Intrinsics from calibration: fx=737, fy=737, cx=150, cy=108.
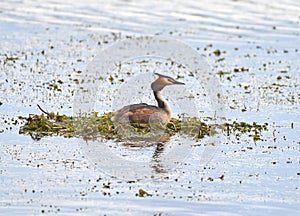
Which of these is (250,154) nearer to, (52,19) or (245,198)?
(245,198)

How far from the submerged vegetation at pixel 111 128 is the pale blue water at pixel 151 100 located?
0.38 metres

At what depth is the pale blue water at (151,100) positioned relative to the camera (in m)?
11.1

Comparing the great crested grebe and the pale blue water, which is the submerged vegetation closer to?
the great crested grebe

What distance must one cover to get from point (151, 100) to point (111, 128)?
147 inches

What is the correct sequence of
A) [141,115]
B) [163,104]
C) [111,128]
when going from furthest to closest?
[163,104]
[141,115]
[111,128]

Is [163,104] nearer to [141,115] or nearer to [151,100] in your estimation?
[141,115]

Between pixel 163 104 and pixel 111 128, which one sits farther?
pixel 163 104

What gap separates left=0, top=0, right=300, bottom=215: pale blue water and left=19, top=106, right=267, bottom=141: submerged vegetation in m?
0.38

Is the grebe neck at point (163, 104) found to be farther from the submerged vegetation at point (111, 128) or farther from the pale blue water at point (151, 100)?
the pale blue water at point (151, 100)

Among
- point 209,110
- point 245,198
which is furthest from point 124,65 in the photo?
point 245,198

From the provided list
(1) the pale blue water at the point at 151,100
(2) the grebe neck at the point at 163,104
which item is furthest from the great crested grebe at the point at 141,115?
(1) the pale blue water at the point at 151,100

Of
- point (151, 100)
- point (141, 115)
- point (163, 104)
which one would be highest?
point (163, 104)

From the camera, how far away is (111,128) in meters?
15.0

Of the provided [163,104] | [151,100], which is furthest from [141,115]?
[151,100]
